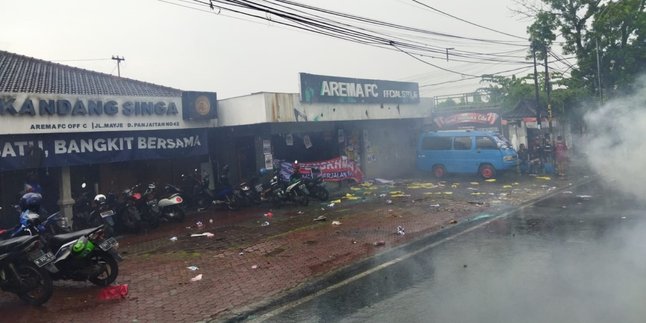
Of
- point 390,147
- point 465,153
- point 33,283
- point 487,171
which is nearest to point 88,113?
point 33,283

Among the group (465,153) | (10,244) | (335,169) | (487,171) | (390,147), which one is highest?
(390,147)

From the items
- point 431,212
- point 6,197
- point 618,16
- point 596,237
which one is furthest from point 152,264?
point 618,16

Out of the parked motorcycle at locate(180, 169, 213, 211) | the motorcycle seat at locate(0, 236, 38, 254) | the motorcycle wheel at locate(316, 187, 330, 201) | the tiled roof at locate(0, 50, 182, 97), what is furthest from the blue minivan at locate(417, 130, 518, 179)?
the motorcycle seat at locate(0, 236, 38, 254)

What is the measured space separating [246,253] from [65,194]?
6072mm

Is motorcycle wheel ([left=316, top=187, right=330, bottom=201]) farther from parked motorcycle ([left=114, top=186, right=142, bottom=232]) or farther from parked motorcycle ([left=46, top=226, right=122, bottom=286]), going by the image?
parked motorcycle ([left=46, top=226, right=122, bottom=286])

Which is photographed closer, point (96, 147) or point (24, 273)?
point (24, 273)

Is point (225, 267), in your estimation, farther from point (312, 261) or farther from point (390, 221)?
point (390, 221)

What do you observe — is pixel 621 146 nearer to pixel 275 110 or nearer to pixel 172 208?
pixel 275 110

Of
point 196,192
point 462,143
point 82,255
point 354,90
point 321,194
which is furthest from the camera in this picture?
point 462,143

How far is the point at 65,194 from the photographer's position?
11797mm

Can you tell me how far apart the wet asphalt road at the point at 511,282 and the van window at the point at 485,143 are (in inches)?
352

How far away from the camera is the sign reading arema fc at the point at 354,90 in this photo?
15.9 metres

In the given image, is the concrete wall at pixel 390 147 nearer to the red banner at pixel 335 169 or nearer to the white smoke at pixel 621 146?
the red banner at pixel 335 169

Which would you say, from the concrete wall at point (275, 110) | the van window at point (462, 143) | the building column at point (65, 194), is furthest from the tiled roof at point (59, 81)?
the van window at point (462, 143)
